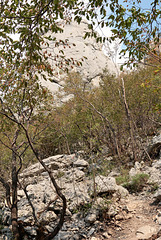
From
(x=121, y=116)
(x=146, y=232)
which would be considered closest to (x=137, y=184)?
(x=146, y=232)

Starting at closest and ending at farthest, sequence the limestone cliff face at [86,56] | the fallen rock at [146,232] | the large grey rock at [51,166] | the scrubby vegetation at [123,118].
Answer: the fallen rock at [146,232], the scrubby vegetation at [123,118], the large grey rock at [51,166], the limestone cliff face at [86,56]

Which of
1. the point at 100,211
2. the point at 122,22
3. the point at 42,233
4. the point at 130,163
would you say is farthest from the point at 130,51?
the point at 130,163

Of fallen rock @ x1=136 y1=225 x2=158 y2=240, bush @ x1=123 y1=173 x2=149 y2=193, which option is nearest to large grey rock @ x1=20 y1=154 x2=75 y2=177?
bush @ x1=123 y1=173 x2=149 y2=193

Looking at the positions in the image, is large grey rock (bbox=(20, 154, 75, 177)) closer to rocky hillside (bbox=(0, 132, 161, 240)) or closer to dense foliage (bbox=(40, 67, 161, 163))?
dense foliage (bbox=(40, 67, 161, 163))

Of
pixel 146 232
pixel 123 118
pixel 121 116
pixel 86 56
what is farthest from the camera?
pixel 86 56

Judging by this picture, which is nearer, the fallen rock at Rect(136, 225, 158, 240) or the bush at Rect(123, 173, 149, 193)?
the fallen rock at Rect(136, 225, 158, 240)

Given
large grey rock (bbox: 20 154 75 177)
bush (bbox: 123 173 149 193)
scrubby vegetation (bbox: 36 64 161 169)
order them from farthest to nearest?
1. large grey rock (bbox: 20 154 75 177)
2. scrubby vegetation (bbox: 36 64 161 169)
3. bush (bbox: 123 173 149 193)

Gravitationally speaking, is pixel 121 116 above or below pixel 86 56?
below

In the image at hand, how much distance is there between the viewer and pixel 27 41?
276 cm

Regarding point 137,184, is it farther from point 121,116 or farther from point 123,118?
point 121,116

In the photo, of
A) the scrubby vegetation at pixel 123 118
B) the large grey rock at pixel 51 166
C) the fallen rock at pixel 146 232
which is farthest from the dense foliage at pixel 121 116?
the fallen rock at pixel 146 232

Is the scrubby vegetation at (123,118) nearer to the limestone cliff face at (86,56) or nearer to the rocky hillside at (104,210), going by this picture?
the rocky hillside at (104,210)

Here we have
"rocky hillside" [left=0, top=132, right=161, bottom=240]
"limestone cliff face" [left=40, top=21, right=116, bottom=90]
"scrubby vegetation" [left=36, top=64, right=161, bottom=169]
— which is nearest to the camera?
"rocky hillside" [left=0, top=132, right=161, bottom=240]

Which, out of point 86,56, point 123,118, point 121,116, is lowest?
point 123,118
